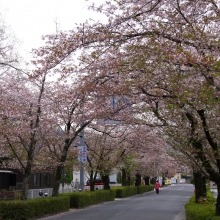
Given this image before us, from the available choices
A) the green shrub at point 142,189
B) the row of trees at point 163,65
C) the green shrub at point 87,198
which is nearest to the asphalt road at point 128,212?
the green shrub at point 87,198

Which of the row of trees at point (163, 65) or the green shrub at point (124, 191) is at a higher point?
the row of trees at point (163, 65)

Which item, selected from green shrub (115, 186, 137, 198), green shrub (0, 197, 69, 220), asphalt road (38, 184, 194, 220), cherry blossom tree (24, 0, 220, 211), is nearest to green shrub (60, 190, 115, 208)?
asphalt road (38, 184, 194, 220)

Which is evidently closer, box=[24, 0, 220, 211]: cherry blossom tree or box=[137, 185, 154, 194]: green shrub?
box=[24, 0, 220, 211]: cherry blossom tree

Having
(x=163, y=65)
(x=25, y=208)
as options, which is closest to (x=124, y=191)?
(x=25, y=208)

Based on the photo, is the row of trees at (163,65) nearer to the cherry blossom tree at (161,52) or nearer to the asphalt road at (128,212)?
the cherry blossom tree at (161,52)

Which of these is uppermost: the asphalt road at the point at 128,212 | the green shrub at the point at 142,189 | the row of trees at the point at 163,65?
the row of trees at the point at 163,65

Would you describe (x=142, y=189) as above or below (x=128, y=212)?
above

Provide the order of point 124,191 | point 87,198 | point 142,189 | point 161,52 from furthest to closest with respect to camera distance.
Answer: point 142,189
point 124,191
point 87,198
point 161,52

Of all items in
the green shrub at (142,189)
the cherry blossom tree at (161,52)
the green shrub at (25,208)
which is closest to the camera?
the cherry blossom tree at (161,52)

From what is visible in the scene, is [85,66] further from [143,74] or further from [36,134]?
[36,134]

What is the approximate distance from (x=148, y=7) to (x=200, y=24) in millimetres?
1104

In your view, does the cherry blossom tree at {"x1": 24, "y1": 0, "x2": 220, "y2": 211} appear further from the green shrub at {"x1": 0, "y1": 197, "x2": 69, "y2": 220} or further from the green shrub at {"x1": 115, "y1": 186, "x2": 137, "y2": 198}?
the green shrub at {"x1": 115, "y1": 186, "x2": 137, "y2": 198}

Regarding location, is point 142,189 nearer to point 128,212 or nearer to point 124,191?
point 124,191

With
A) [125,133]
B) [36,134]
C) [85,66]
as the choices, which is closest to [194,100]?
[85,66]
